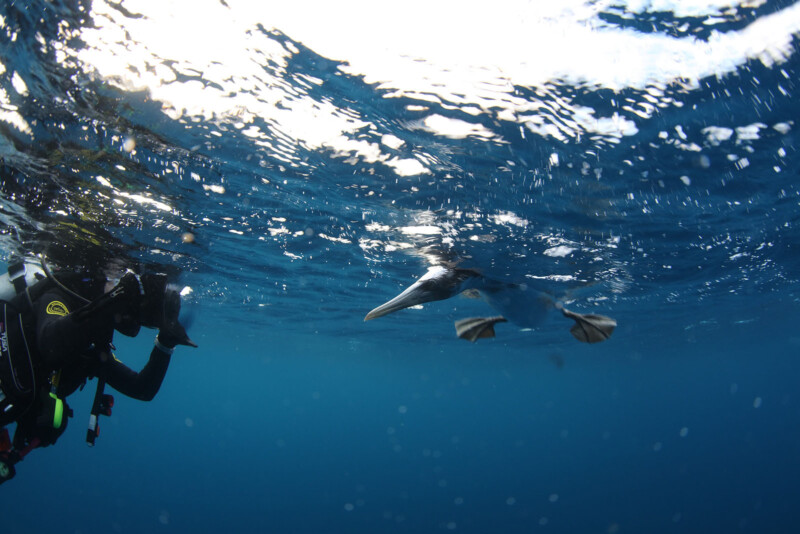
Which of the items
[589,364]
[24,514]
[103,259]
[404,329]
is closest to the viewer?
[103,259]

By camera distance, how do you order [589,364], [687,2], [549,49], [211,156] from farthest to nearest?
[589,364] < [211,156] < [549,49] < [687,2]

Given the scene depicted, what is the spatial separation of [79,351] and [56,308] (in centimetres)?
56

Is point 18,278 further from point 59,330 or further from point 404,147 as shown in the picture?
point 404,147

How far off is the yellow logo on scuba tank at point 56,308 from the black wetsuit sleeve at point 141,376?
106 cm

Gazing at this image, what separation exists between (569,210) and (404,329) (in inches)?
796

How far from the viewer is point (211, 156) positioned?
6992mm

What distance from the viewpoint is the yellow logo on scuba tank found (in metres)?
4.21

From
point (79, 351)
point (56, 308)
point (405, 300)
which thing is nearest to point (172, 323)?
point (79, 351)

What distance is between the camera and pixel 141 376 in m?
5.33

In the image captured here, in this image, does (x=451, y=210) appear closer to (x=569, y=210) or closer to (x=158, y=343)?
(x=569, y=210)

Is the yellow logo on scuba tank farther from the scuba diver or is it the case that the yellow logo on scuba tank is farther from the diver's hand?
the diver's hand

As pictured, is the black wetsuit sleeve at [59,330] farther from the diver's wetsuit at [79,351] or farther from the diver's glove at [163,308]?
the diver's glove at [163,308]

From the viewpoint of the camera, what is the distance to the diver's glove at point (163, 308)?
4742 mm

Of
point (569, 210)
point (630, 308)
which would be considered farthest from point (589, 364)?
point (569, 210)
